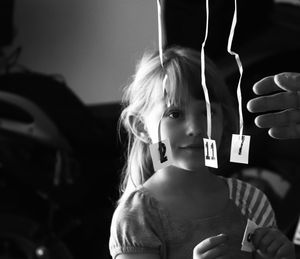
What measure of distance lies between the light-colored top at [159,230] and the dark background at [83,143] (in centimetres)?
73

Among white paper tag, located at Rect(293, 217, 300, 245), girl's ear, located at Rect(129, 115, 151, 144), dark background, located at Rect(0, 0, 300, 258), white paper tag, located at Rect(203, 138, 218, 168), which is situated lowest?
white paper tag, located at Rect(293, 217, 300, 245)

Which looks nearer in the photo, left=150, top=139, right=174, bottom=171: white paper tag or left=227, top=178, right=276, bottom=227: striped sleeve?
left=150, top=139, right=174, bottom=171: white paper tag

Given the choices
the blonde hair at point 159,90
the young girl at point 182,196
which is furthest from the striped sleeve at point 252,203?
the blonde hair at point 159,90

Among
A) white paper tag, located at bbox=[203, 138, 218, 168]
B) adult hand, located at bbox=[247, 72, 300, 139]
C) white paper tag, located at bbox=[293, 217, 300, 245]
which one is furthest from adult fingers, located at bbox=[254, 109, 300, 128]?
white paper tag, located at bbox=[293, 217, 300, 245]

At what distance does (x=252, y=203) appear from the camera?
1.17m

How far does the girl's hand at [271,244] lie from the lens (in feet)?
3.32

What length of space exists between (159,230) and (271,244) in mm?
155

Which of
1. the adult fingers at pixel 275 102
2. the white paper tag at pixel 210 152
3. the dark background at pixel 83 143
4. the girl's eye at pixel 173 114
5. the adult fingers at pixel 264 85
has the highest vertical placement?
the adult fingers at pixel 264 85

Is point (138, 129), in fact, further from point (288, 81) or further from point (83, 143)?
point (83, 143)

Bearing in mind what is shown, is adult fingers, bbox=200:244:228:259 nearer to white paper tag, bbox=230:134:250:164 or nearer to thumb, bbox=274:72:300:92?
white paper tag, bbox=230:134:250:164

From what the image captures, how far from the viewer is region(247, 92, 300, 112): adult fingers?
104 cm

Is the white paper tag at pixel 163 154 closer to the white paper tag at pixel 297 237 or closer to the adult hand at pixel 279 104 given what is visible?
the adult hand at pixel 279 104

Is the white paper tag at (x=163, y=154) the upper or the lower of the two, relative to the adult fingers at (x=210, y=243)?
upper

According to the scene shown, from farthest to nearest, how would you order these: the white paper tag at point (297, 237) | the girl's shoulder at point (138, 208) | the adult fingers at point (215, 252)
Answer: the white paper tag at point (297, 237), the girl's shoulder at point (138, 208), the adult fingers at point (215, 252)
